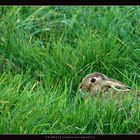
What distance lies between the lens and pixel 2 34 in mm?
8211

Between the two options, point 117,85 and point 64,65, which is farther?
point 64,65

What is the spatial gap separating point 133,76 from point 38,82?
871mm

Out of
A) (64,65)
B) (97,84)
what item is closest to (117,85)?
(97,84)

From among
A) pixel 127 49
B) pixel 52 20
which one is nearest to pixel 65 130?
pixel 127 49

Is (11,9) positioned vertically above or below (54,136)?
above

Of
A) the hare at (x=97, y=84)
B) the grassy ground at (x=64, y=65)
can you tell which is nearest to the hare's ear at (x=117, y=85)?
the hare at (x=97, y=84)

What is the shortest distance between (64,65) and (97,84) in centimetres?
35

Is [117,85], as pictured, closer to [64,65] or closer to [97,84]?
[97,84]

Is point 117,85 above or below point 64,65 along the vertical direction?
below

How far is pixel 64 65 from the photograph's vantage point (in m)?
7.81

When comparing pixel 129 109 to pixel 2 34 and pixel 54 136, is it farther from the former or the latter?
pixel 2 34

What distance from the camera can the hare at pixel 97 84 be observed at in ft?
25.0

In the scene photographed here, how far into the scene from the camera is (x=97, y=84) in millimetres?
7777

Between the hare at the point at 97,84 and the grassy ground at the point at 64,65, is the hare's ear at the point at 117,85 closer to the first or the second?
the hare at the point at 97,84
